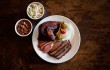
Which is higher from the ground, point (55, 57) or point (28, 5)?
point (28, 5)

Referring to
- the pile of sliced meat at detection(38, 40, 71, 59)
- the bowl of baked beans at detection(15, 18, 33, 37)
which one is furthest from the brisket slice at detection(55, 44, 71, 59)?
the bowl of baked beans at detection(15, 18, 33, 37)

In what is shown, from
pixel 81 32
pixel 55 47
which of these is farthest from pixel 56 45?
pixel 81 32

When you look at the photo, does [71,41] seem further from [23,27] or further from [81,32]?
[23,27]

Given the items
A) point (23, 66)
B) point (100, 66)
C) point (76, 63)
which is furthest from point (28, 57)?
point (100, 66)

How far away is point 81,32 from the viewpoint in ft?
5.71

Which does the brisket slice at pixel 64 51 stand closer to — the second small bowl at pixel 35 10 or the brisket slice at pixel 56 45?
the brisket slice at pixel 56 45

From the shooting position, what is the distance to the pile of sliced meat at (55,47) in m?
1.68

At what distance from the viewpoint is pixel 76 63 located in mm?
1706

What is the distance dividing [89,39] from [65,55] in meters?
0.18

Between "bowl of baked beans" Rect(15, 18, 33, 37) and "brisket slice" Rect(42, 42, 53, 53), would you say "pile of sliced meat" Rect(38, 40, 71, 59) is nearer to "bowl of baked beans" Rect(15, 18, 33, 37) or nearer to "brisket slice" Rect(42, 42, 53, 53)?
"brisket slice" Rect(42, 42, 53, 53)

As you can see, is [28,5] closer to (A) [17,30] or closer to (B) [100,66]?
(A) [17,30]

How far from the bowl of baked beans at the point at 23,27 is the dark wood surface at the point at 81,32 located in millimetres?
35

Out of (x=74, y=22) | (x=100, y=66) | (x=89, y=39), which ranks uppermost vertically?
(x=74, y=22)

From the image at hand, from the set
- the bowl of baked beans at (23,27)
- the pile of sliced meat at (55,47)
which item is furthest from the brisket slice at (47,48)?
the bowl of baked beans at (23,27)
